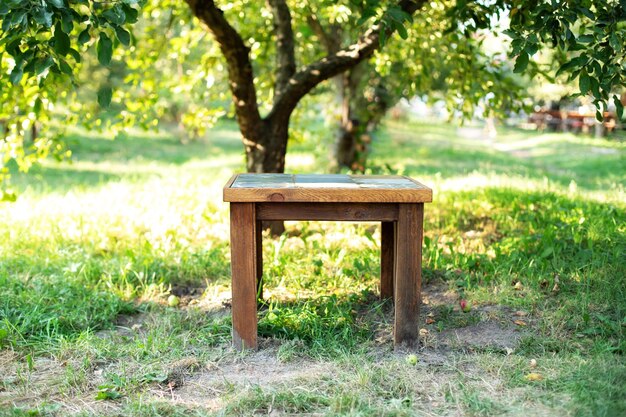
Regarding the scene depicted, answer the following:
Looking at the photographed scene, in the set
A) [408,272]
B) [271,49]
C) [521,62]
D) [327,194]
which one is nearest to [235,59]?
[271,49]

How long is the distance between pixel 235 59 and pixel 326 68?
0.80 meters

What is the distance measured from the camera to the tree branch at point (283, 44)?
6.65 meters

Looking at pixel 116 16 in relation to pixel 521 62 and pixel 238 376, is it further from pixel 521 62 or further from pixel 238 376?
pixel 521 62

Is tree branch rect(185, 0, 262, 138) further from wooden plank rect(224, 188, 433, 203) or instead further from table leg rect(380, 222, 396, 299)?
wooden plank rect(224, 188, 433, 203)

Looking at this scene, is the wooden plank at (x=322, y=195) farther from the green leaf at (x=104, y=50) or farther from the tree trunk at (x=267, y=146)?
the tree trunk at (x=267, y=146)

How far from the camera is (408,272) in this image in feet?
12.0

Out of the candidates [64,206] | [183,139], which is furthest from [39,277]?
[183,139]

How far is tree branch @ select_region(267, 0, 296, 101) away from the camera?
6652 mm

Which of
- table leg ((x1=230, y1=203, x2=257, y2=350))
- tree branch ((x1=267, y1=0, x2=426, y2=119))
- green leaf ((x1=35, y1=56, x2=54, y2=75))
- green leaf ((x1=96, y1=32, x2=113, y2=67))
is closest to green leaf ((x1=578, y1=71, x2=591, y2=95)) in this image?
table leg ((x1=230, y1=203, x2=257, y2=350))

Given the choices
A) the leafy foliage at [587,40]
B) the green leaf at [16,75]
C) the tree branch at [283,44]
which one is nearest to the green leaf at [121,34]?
the green leaf at [16,75]

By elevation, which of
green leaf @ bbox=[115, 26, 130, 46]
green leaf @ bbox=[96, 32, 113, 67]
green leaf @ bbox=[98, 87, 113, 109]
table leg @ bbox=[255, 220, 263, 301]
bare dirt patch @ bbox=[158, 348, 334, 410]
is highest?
green leaf @ bbox=[115, 26, 130, 46]

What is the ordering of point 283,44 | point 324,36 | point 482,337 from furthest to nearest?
1. point 324,36
2. point 283,44
3. point 482,337

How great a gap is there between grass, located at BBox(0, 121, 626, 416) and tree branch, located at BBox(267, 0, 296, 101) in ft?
4.84

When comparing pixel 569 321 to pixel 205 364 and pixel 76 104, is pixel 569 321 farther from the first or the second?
pixel 76 104
